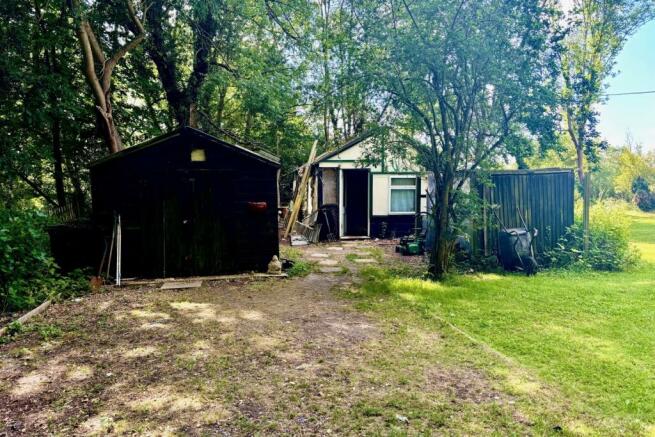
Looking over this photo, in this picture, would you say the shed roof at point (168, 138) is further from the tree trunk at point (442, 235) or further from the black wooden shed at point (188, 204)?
the tree trunk at point (442, 235)

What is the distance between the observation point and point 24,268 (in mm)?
5484

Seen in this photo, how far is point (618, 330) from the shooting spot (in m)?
4.24

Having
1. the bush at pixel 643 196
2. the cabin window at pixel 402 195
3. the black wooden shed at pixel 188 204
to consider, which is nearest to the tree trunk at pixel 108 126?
the black wooden shed at pixel 188 204

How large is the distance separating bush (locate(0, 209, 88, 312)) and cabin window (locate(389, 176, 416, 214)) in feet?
29.4

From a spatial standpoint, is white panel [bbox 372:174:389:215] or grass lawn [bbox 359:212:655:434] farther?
white panel [bbox 372:174:389:215]

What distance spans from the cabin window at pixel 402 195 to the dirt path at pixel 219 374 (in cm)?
766

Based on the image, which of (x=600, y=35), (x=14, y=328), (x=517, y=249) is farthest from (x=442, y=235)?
(x=600, y=35)

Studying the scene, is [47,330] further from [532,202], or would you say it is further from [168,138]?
[532,202]

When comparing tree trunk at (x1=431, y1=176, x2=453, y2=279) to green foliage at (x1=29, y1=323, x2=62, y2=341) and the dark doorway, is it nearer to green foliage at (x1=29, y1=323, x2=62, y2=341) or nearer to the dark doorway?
green foliage at (x1=29, y1=323, x2=62, y2=341)

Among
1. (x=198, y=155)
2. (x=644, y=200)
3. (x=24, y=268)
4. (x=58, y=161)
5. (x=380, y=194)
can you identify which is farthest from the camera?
(x=644, y=200)

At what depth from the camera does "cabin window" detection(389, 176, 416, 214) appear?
12.6 meters

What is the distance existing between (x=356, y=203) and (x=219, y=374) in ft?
32.3

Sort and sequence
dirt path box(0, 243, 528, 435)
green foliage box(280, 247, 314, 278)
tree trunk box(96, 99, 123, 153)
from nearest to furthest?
dirt path box(0, 243, 528, 435) → green foliage box(280, 247, 314, 278) → tree trunk box(96, 99, 123, 153)

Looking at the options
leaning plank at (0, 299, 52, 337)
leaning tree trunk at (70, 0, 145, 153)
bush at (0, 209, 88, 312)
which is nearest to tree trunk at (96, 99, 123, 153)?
leaning tree trunk at (70, 0, 145, 153)
